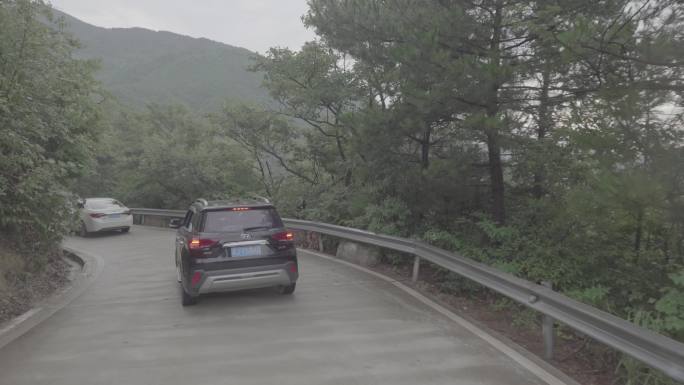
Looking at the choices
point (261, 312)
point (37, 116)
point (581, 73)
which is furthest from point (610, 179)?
point (37, 116)

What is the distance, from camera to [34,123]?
282 inches

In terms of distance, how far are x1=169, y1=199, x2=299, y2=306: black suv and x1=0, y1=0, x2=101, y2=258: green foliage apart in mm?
2708

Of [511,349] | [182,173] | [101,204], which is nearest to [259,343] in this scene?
[511,349]

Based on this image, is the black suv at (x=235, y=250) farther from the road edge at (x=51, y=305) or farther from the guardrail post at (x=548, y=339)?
the guardrail post at (x=548, y=339)

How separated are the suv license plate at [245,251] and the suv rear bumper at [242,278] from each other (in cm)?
20

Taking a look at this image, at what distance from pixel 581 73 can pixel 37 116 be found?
8.53 metres

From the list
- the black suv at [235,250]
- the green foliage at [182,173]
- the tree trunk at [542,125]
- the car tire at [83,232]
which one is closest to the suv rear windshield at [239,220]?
the black suv at [235,250]

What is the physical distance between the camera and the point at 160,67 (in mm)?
141750

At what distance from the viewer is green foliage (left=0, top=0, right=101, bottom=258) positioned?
710 cm

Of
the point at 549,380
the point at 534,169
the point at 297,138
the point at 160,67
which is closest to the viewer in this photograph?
the point at 549,380

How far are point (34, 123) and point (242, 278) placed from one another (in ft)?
13.2

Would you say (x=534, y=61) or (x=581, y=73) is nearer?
(x=581, y=73)

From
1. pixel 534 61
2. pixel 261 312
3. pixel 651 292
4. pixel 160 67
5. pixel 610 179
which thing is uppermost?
pixel 160 67

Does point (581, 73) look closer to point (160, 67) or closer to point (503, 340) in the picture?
point (503, 340)
